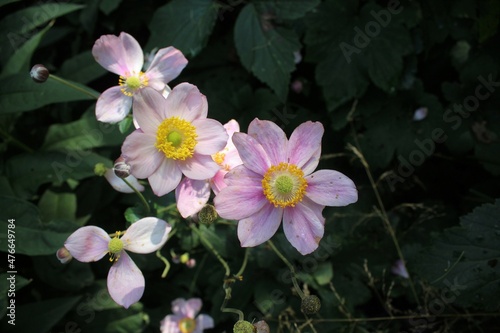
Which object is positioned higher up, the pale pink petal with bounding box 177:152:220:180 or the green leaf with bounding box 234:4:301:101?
the green leaf with bounding box 234:4:301:101

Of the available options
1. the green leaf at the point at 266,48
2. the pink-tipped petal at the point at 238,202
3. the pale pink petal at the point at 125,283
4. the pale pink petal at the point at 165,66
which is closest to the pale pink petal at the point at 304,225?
the pink-tipped petal at the point at 238,202

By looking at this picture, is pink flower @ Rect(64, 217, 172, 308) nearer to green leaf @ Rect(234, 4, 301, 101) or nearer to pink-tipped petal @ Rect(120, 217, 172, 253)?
pink-tipped petal @ Rect(120, 217, 172, 253)

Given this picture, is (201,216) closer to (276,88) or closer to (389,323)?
(276,88)

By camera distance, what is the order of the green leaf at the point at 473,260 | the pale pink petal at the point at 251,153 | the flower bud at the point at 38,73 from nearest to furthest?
the pale pink petal at the point at 251,153
the flower bud at the point at 38,73
the green leaf at the point at 473,260

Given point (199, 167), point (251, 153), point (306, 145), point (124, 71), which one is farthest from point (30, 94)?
point (306, 145)

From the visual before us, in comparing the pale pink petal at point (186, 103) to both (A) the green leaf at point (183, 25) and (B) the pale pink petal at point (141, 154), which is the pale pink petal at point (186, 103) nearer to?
(B) the pale pink petal at point (141, 154)

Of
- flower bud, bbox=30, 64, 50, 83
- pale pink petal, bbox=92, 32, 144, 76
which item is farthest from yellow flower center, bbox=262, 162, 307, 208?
flower bud, bbox=30, 64, 50, 83
